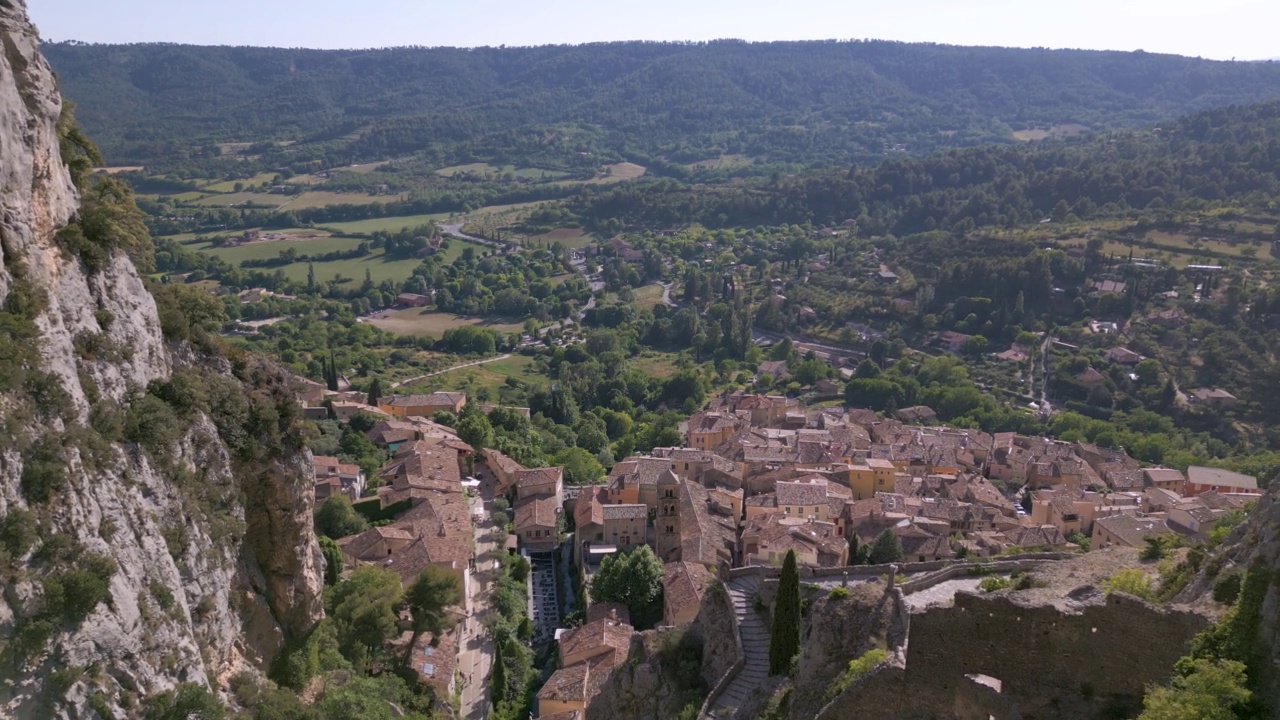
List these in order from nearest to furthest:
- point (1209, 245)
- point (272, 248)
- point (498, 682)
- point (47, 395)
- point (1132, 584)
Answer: point (1132, 584) < point (47, 395) < point (498, 682) < point (1209, 245) < point (272, 248)

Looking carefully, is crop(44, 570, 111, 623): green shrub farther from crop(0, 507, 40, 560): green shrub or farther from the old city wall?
the old city wall

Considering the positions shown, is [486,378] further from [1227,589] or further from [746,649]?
[1227,589]

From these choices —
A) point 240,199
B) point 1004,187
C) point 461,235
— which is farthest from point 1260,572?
point 240,199

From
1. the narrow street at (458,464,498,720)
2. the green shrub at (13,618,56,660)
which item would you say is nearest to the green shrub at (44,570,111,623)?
the green shrub at (13,618,56,660)

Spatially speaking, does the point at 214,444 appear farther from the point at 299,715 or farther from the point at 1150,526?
the point at 1150,526

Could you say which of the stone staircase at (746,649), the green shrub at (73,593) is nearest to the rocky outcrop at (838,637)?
the stone staircase at (746,649)

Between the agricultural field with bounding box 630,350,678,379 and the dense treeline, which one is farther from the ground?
the dense treeline

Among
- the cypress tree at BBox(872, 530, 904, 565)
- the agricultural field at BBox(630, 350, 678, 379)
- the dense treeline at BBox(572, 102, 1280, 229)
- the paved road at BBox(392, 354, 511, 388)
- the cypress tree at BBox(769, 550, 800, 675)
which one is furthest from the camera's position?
the dense treeline at BBox(572, 102, 1280, 229)

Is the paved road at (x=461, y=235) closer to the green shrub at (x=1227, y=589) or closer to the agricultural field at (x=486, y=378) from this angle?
the agricultural field at (x=486, y=378)

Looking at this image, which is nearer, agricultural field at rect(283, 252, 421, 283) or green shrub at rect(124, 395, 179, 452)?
green shrub at rect(124, 395, 179, 452)
